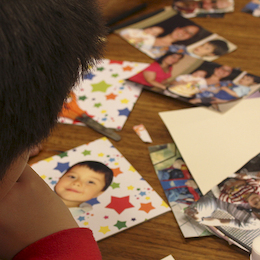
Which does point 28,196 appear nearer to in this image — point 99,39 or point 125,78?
point 99,39

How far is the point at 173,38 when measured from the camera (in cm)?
96

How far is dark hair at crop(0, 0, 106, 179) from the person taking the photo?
0.26 m

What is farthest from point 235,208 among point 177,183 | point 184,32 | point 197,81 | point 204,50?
point 184,32

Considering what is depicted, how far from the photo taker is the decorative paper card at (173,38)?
0.91 meters

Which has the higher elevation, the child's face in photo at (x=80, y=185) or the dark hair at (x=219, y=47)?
the dark hair at (x=219, y=47)

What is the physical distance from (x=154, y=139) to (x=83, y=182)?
179 millimetres

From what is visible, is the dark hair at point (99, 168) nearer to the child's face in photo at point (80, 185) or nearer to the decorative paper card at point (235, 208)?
the child's face in photo at point (80, 185)

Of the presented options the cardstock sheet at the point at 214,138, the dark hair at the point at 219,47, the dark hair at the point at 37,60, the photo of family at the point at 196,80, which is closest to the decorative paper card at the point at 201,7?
the dark hair at the point at 219,47

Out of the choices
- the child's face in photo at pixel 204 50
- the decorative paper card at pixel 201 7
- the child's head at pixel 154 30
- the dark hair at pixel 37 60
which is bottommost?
the child's face in photo at pixel 204 50

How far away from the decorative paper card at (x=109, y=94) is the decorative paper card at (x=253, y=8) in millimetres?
457

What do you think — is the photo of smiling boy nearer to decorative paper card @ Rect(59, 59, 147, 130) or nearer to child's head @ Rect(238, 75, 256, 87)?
decorative paper card @ Rect(59, 59, 147, 130)

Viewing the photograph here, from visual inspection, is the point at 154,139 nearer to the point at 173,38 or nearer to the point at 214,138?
the point at 214,138

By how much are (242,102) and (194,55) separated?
0.76 feet

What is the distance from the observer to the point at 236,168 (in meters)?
0.58
